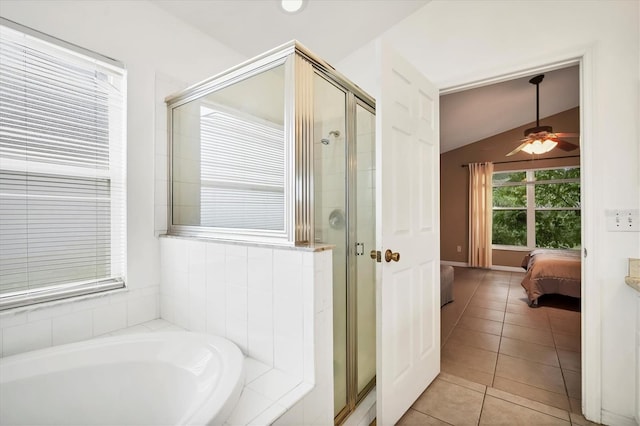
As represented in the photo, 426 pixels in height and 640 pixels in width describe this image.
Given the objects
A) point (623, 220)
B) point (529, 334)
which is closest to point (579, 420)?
point (623, 220)

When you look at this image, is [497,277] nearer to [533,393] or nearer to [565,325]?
[565,325]

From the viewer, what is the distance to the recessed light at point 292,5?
185 cm

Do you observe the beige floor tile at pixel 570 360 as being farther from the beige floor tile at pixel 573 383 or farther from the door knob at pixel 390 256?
the door knob at pixel 390 256

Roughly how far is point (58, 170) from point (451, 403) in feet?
8.44

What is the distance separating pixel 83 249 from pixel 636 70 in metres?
3.10

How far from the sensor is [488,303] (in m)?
3.72

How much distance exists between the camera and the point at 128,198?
172 centimetres

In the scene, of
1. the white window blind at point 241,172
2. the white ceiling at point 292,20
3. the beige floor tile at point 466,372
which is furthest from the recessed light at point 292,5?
the beige floor tile at point 466,372

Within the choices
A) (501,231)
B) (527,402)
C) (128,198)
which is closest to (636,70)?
(527,402)

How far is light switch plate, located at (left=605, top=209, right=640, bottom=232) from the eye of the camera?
1.55 metres

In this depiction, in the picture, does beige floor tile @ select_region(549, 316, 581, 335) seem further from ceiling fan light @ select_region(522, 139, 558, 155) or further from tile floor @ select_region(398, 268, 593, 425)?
ceiling fan light @ select_region(522, 139, 558, 155)

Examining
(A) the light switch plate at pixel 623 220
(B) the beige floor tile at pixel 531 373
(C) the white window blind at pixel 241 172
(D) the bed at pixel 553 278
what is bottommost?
(B) the beige floor tile at pixel 531 373

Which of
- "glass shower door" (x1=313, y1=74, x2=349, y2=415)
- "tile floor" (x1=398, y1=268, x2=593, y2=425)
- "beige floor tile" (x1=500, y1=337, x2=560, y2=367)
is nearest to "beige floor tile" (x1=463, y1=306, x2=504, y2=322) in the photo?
"tile floor" (x1=398, y1=268, x2=593, y2=425)

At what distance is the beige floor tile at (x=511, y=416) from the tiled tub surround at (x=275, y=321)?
1.05 meters
